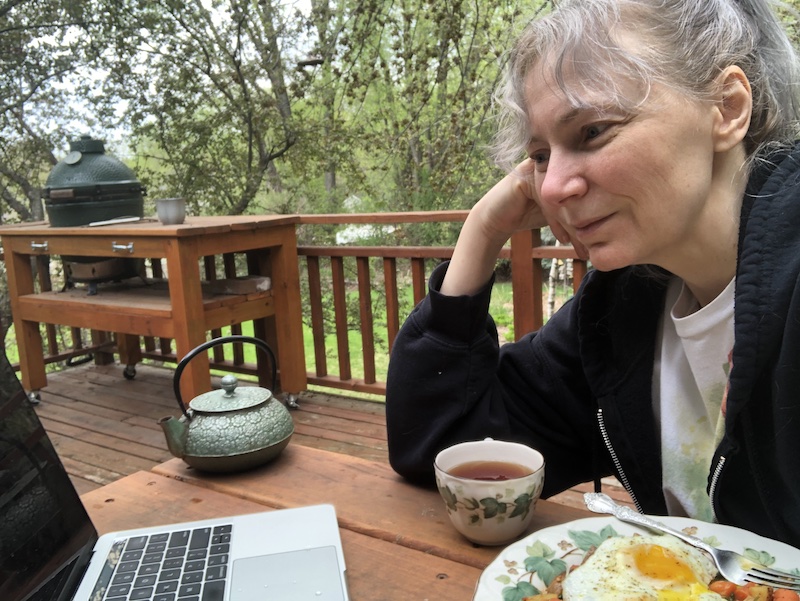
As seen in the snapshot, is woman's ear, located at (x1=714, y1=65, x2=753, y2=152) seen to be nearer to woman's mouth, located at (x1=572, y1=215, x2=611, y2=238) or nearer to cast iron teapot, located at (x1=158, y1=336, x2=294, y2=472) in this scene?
woman's mouth, located at (x1=572, y1=215, x2=611, y2=238)

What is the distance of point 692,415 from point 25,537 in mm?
934

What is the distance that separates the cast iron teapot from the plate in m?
0.52

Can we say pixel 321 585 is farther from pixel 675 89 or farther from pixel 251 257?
pixel 251 257

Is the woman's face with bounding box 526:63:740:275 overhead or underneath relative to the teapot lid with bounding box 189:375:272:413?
overhead

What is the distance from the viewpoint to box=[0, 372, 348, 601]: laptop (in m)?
0.74

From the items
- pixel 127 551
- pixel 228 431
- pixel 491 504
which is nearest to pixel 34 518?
pixel 127 551

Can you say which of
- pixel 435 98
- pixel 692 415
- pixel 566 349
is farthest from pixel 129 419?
pixel 435 98

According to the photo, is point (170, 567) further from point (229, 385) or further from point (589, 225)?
point (589, 225)

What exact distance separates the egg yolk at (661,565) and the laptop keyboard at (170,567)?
0.46 meters

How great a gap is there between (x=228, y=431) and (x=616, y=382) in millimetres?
650

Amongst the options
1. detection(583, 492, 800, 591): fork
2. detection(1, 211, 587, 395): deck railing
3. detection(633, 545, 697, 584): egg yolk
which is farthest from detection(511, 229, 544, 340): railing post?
detection(633, 545, 697, 584): egg yolk

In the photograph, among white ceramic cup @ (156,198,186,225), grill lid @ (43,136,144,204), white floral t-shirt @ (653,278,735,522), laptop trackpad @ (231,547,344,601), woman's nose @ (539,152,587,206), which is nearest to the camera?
laptop trackpad @ (231,547,344,601)

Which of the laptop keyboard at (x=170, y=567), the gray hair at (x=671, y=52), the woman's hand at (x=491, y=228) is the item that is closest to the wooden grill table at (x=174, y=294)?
the woman's hand at (x=491, y=228)

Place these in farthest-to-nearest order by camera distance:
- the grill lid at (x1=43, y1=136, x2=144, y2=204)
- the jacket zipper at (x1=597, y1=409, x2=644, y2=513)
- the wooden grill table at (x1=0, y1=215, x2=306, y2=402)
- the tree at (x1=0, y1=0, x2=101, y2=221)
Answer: the tree at (x1=0, y1=0, x2=101, y2=221)
the grill lid at (x1=43, y1=136, x2=144, y2=204)
the wooden grill table at (x1=0, y1=215, x2=306, y2=402)
the jacket zipper at (x1=597, y1=409, x2=644, y2=513)
